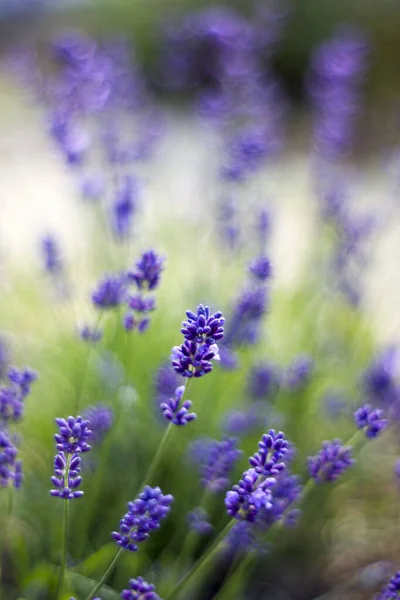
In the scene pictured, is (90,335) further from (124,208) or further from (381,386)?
(381,386)

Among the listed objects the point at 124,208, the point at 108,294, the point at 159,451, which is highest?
the point at 124,208

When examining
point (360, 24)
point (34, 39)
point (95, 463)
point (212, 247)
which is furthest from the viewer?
point (34, 39)

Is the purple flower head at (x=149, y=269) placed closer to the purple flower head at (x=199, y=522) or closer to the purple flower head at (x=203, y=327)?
the purple flower head at (x=203, y=327)

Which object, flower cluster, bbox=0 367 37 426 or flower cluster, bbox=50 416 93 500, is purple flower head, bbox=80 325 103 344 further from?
flower cluster, bbox=50 416 93 500

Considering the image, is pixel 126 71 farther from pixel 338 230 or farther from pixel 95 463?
pixel 95 463

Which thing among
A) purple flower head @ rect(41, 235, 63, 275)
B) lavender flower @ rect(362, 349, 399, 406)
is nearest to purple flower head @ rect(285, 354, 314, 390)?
lavender flower @ rect(362, 349, 399, 406)

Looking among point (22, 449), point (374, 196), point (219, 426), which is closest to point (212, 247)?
point (219, 426)

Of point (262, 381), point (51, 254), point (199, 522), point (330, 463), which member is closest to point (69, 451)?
point (330, 463)
